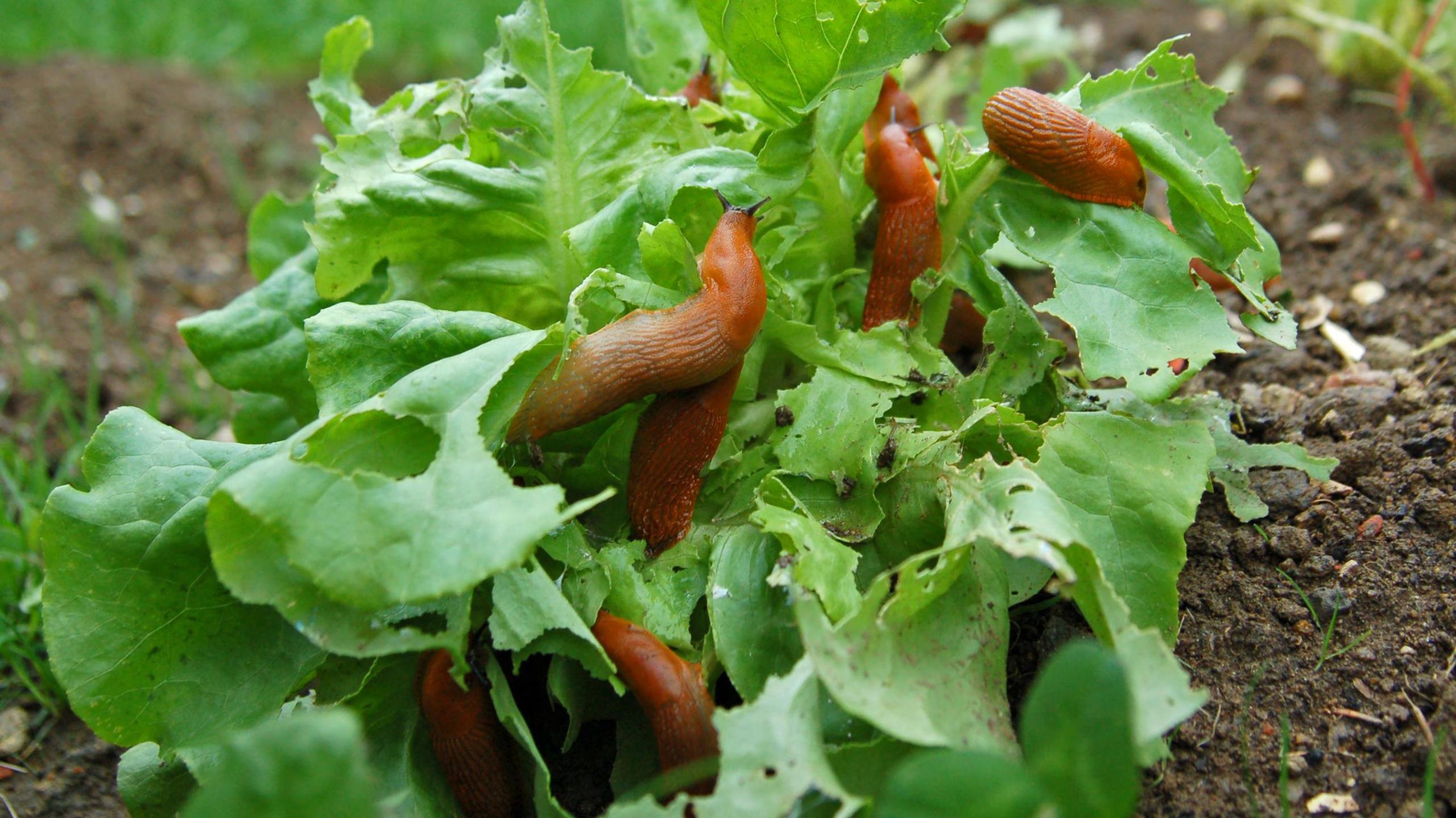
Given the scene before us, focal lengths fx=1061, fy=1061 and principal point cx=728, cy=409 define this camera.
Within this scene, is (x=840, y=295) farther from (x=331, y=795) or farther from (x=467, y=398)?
(x=331, y=795)

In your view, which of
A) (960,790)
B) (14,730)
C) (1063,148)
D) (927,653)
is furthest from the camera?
(14,730)

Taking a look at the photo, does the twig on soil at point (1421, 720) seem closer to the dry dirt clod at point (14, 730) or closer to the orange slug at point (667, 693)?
the orange slug at point (667, 693)

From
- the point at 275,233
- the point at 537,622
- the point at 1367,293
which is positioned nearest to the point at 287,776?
the point at 537,622

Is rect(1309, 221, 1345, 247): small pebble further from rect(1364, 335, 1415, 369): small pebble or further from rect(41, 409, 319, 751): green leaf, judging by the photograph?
rect(41, 409, 319, 751): green leaf

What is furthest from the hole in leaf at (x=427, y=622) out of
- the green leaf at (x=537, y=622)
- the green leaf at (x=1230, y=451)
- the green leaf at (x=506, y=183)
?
the green leaf at (x=1230, y=451)

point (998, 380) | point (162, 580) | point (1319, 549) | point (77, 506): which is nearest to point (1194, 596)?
point (1319, 549)

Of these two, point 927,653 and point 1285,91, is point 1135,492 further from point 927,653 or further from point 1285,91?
point 1285,91
